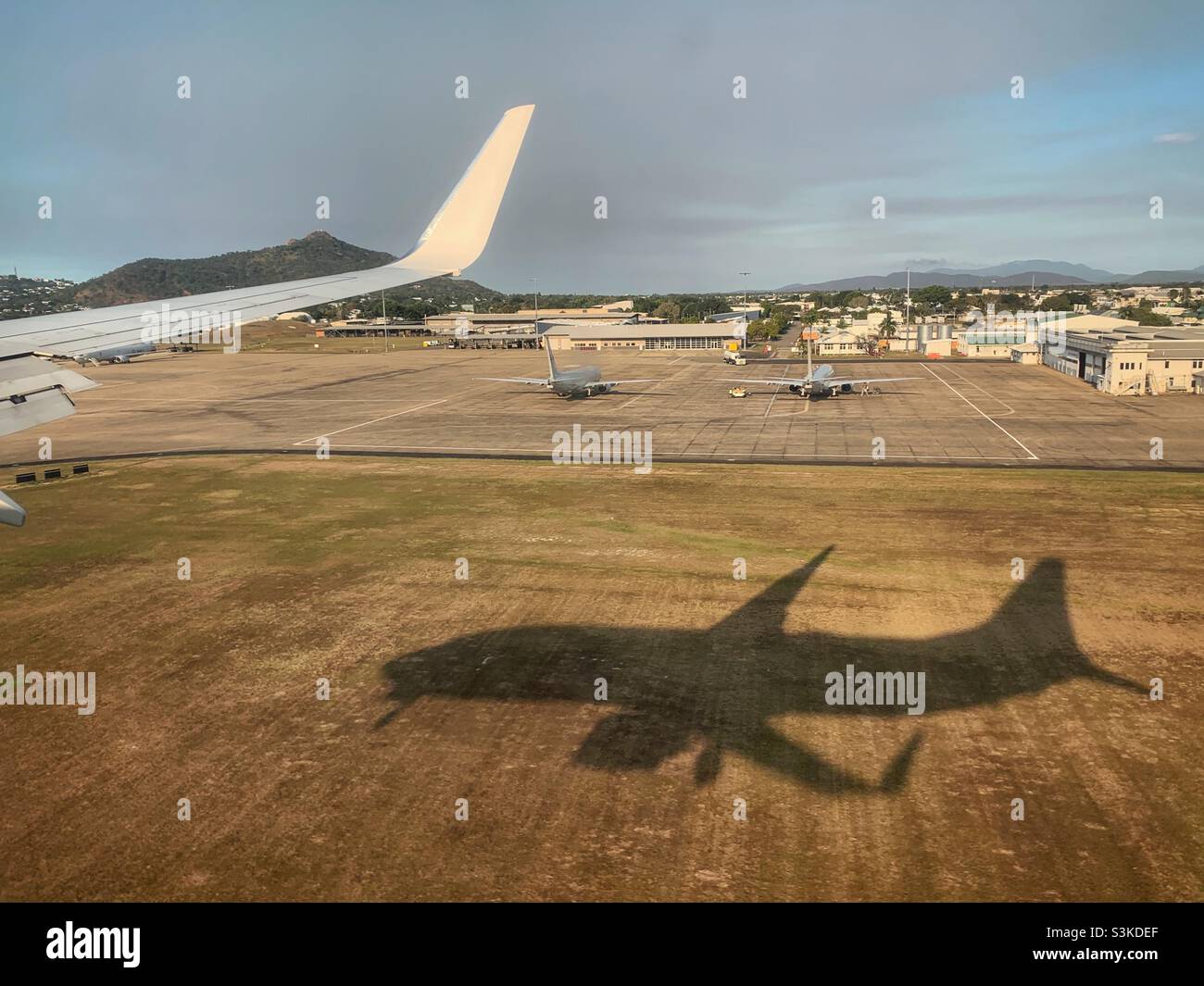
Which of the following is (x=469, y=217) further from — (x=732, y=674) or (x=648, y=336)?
(x=648, y=336)

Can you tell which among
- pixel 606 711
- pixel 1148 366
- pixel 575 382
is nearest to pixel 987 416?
pixel 1148 366

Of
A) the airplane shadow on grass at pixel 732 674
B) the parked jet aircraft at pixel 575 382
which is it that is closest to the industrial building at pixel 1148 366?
the parked jet aircraft at pixel 575 382

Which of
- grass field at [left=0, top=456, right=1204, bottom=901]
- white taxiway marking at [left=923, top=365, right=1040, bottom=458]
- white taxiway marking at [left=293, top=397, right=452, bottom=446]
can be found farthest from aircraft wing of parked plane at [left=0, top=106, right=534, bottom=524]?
white taxiway marking at [left=293, top=397, right=452, bottom=446]

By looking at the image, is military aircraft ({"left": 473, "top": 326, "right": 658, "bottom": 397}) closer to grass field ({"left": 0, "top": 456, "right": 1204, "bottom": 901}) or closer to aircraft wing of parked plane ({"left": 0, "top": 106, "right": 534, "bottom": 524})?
grass field ({"left": 0, "top": 456, "right": 1204, "bottom": 901})

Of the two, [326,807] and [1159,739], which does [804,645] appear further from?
[326,807]

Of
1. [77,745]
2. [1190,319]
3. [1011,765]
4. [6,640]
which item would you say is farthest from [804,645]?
[1190,319]

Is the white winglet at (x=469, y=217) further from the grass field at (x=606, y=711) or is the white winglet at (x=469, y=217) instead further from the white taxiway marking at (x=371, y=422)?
the white taxiway marking at (x=371, y=422)

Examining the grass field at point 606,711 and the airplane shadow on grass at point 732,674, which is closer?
the grass field at point 606,711
